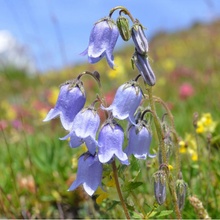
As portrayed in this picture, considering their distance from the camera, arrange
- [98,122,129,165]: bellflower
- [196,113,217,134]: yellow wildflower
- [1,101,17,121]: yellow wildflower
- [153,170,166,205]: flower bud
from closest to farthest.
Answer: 1. [98,122,129,165]: bellflower
2. [153,170,166,205]: flower bud
3. [196,113,217,134]: yellow wildflower
4. [1,101,17,121]: yellow wildflower

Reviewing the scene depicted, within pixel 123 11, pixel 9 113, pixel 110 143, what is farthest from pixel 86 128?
pixel 9 113

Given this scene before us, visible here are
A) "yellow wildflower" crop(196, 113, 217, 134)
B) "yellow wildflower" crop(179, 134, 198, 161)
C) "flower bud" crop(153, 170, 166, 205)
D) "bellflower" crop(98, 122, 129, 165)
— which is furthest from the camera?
"yellow wildflower" crop(196, 113, 217, 134)

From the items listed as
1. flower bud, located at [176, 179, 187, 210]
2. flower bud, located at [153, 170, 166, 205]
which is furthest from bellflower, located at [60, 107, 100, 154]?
flower bud, located at [176, 179, 187, 210]

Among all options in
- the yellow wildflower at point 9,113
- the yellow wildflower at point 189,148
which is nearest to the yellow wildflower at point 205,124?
the yellow wildflower at point 189,148

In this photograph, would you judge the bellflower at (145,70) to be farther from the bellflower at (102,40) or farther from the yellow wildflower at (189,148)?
the yellow wildflower at (189,148)

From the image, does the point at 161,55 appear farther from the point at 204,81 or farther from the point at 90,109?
the point at 90,109

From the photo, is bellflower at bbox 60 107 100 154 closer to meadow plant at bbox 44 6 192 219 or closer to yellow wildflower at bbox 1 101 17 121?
meadow plant at bbox 44 6 192 219

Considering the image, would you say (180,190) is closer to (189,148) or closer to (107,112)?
(107,112)
